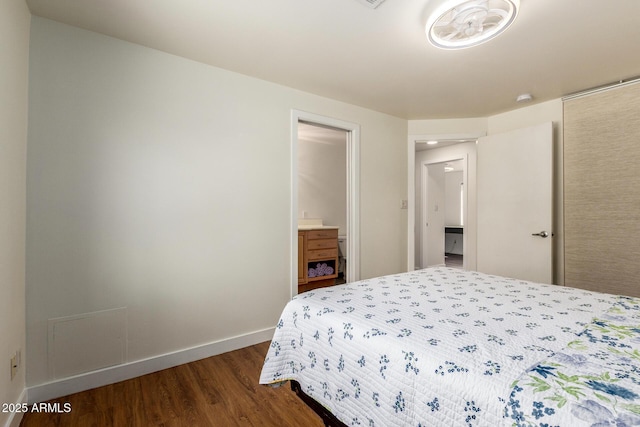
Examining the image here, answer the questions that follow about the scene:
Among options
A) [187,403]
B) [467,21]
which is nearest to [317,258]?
[187,403]

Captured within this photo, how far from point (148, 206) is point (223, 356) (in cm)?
130

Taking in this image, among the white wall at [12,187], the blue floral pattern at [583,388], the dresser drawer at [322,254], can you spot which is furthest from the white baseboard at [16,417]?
the dresser drawer at [322,254]

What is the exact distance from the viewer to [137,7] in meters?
1.72

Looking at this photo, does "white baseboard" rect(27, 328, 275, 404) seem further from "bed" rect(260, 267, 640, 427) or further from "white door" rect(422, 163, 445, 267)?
"white door" rect(422, 163, 445, 267)

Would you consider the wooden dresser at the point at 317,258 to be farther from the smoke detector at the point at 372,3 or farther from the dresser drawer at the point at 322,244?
the smoke detector at the point at 372,3

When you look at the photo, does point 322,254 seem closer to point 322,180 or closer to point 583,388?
point 322,180

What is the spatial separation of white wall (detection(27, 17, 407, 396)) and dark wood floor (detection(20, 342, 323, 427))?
9.1 inches

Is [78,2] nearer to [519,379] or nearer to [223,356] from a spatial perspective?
[223,356]

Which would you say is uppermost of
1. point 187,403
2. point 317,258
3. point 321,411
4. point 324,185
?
point 324,185

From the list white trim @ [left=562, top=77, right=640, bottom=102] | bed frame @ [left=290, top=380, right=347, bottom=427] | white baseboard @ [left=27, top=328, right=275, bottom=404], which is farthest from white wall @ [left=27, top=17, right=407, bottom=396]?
white trim @ [left=562, top=77, right=640, bottom=102]

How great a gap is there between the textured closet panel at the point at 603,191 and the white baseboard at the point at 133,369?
10.2 feet

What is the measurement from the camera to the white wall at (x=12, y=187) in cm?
140

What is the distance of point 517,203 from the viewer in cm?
325

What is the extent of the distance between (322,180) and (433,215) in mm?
2194
